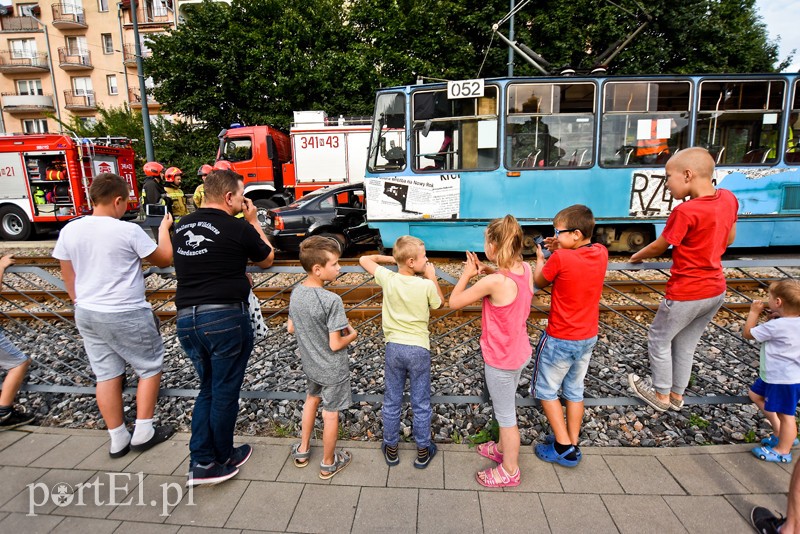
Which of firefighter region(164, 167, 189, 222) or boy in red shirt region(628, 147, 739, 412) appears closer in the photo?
boy in red shirt region(628, 147, 739, 412)

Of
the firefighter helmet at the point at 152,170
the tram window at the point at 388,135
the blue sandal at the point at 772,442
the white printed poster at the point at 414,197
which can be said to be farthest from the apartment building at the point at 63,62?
the blue sandal at the point at 772,442

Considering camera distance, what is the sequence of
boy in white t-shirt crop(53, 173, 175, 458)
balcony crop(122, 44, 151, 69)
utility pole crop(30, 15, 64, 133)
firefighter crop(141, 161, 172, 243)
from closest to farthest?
1. boy in white t-shirt crop(53, 173, 175, 458)
2. firefighter crop(141, 161, 172, 243)
3. balcony crop(122, 44, 151, 69)
4. utility pole crop(30, 15, 64, 133)

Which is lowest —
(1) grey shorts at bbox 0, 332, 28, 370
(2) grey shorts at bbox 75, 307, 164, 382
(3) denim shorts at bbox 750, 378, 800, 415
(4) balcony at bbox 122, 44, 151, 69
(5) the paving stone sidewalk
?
(5) the paving stone sidewalk

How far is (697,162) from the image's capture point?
2.56 metres

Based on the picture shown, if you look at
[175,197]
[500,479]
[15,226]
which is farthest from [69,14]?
[500,479]

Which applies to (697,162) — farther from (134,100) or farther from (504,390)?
(134,100)

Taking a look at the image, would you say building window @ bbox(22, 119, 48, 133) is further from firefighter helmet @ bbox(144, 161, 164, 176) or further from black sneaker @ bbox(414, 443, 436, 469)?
black sneaker @ bbox(414, 443, 436, 469)

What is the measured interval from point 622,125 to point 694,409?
5605 millimetres

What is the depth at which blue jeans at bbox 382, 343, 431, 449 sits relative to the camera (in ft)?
8.16

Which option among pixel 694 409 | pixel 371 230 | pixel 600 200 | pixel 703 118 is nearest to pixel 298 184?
pixel 371 230

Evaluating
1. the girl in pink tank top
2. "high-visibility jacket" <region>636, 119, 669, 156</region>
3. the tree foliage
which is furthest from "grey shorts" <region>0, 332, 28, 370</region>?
the tree foliage

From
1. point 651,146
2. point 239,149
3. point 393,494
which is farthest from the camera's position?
point 239,149

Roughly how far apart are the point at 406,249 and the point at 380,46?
19.4 meters

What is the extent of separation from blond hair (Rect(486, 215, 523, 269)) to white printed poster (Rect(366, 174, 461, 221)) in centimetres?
554
